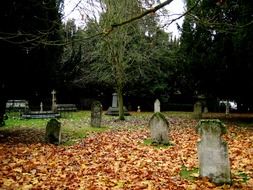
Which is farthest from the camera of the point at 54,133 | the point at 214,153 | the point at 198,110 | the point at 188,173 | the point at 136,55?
the point at 136,55

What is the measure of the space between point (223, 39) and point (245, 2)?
4.22m

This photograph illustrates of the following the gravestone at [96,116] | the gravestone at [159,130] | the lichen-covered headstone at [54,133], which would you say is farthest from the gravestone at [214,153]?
the gravestone at [96,116]

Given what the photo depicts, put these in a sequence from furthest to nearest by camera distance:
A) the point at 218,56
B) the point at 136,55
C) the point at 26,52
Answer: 1. the point at 136,55
2. the point at 218,56
3. the point at 26,52

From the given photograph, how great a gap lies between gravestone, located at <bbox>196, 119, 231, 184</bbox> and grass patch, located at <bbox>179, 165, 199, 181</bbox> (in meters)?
0.23

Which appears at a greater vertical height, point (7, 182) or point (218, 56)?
point (218, 56)

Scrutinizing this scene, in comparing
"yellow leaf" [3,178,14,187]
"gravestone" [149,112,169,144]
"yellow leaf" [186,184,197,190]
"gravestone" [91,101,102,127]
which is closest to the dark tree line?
"gravestone" [91,101,102,127]

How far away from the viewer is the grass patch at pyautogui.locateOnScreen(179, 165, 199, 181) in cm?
842

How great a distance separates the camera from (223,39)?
23.1 meters

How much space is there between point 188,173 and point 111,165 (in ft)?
6.71

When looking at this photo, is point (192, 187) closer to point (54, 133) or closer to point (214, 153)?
point (214, 153)

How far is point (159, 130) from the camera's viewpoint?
14.1 metres

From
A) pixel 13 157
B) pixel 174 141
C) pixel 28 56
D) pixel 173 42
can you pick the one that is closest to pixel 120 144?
pixel 174 141

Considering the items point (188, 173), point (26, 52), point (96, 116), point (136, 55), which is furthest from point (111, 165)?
point (136, 55)

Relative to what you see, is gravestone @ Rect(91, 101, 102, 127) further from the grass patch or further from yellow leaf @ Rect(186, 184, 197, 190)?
yellow leaf @ Rect(186, 184, 197, 190)
